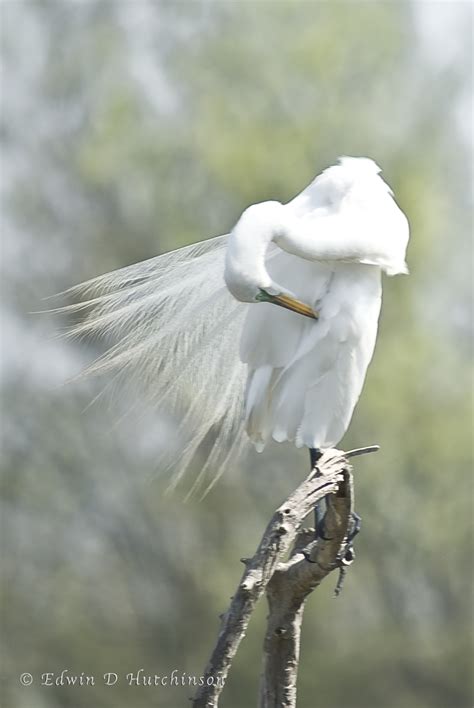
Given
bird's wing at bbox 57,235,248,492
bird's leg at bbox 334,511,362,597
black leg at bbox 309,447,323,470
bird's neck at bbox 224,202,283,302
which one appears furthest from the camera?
bird's wing at bbox 57,235,248,492

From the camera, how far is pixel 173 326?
2.59 m

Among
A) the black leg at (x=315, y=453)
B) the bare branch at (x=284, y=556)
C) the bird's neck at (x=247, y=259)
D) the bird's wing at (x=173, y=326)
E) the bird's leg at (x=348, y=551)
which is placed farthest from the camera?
the bird's wing at (x=173, y=326)

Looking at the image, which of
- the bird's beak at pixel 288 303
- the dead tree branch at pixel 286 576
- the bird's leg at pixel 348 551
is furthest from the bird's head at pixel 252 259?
the bird's leg at pixel 348 551

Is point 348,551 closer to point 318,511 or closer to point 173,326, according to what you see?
point 318,511

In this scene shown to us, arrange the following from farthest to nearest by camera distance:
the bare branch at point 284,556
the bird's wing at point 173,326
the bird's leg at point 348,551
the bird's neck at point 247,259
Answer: the bird's wing at point 173,326 → the bird's leg at point 348,551 → the bird's neck at point 247,259 → the bare branch at point 284,556

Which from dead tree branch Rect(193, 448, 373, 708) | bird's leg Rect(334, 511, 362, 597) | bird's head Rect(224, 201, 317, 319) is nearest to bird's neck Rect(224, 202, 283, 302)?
bird's head Rect(224, 201, 317, 319)

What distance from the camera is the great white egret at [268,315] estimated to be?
2230 millimetres

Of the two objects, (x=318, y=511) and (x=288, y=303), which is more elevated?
(x=288, y=303)

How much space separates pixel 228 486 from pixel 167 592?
2.36 feet

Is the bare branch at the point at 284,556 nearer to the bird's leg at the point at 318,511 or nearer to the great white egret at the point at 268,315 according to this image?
the bird's leg at the point at 318,511

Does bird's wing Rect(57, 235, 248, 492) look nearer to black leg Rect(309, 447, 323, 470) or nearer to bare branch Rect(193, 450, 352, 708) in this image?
black leg Rect(309, 447, 323, 470)

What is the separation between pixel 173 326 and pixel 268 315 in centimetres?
26

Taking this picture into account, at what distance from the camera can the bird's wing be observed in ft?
8.45

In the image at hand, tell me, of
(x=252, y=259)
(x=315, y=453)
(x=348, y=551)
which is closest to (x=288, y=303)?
(x=252, y=259)
